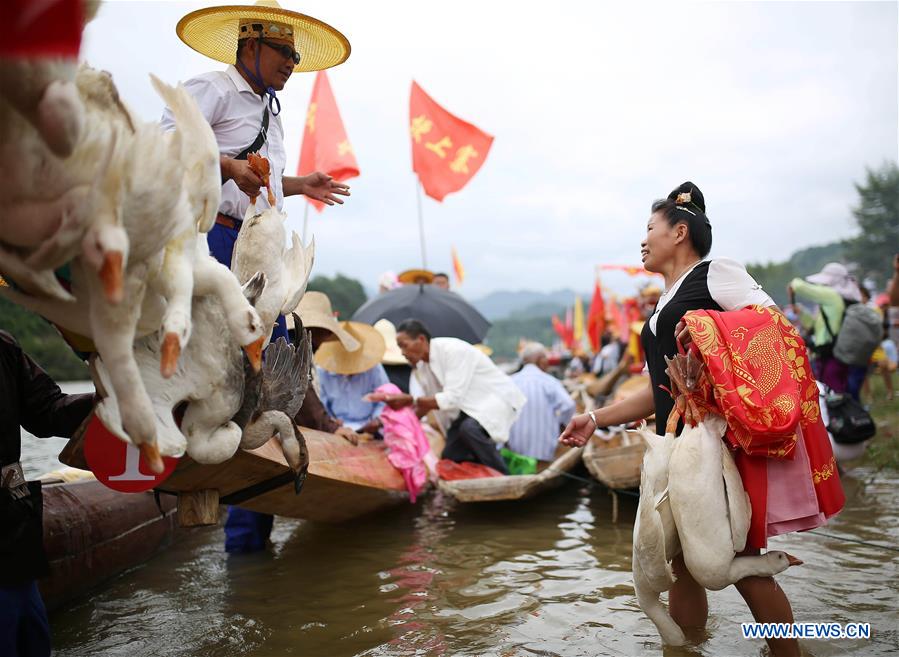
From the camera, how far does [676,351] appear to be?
9.19ft

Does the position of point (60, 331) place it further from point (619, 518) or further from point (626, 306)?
point (626, 306)

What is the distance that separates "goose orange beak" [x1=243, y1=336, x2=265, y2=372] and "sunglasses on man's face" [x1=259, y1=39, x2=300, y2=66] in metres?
1.39

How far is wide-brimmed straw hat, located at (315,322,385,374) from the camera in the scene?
18.8ft

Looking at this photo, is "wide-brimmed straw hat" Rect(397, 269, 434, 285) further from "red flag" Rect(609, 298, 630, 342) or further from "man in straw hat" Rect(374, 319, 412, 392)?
"red flag" Rect(609, 298, 630, 342)

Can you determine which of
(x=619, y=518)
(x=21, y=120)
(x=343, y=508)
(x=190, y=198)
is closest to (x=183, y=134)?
(x=190, y=198)

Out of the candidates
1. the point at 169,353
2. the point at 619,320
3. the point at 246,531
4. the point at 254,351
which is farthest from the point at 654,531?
the point at 619,320

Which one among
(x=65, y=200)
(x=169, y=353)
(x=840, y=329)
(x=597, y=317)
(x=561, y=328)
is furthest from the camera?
(x=561, y=328)

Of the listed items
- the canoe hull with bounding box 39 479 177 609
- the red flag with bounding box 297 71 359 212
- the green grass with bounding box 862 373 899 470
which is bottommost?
the green grass with bounding box 862 373 899 470

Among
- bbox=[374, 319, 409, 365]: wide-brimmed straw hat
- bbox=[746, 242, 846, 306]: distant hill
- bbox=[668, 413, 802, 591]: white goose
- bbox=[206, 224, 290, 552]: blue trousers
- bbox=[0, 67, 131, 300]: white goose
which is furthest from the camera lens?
bbox=[746, 242, 846, 306]: distant hill

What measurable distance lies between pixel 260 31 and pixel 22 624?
218 cm

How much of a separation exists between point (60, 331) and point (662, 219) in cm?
214

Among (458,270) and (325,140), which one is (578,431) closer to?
(325,140)

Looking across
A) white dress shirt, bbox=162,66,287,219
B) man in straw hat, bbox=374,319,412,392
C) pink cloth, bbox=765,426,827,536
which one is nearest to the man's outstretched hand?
white dress shirt, bbox=162,66,287,219

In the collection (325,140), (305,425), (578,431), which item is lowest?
(305,425)
